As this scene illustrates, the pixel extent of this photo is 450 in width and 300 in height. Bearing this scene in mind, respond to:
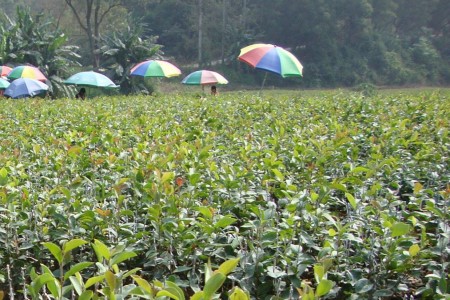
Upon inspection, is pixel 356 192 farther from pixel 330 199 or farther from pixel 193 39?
pixel 193 39

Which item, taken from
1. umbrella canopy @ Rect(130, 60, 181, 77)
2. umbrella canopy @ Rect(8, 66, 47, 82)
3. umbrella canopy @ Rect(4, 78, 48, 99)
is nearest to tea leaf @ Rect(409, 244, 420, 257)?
umbrella canopy @ Rect(4, 78, 48, 99)

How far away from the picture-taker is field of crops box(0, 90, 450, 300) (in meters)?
1.55

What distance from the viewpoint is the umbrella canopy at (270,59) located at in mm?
9516

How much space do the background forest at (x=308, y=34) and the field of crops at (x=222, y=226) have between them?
101ft

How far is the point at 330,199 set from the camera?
2.32 meters

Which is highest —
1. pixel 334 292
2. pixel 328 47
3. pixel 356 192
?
Result: pixel 328 47

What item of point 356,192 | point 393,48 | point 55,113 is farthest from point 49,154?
point 393,48

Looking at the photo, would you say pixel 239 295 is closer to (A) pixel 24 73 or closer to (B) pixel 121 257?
(B) pixel 121 257

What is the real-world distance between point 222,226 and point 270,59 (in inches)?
319

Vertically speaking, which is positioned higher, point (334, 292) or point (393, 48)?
point (393, 48)

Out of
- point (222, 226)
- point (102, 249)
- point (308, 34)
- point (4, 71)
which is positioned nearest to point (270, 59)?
point (222, 226)

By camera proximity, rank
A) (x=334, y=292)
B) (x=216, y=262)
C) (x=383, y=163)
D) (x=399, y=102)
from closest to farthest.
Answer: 1. (x=334, y=292)
2. (x=216, y=262)
3. (x=383, y=163)
4. (x=399, y=102)

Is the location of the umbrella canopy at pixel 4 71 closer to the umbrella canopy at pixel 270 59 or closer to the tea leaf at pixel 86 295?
the umbrella canopy at pixel 270 59

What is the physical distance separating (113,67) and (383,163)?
20076 mm
